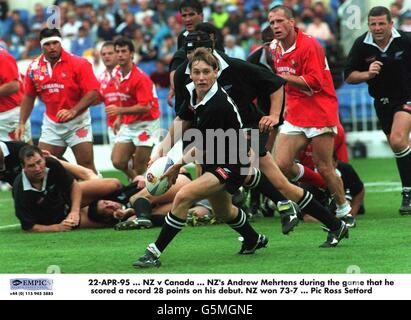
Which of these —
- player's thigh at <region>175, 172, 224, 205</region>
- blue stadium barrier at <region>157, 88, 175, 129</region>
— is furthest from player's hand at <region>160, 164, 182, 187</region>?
blue stadium barrier at <region>157, 88, 175, 129</region>

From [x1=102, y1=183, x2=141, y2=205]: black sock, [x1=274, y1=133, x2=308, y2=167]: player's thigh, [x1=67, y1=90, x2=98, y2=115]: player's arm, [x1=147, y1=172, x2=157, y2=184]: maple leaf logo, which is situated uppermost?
[x1=147, y1=172, x2=157, y2=184]: maple leaf logo

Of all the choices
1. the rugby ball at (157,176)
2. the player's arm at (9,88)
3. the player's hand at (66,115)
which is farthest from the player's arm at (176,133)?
the player's arm at (9,88)

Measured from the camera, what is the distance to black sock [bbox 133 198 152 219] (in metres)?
11.6

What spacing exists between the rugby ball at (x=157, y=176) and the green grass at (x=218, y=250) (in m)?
0.61

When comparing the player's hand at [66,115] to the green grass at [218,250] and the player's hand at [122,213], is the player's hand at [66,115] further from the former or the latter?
the player's hand at [122,213]

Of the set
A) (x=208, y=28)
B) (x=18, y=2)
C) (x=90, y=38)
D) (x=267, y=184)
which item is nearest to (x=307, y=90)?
(x=208, y=28)

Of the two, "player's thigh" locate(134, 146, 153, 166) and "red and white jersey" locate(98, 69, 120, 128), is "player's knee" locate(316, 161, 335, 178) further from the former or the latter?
"red and white jersey" locate(98, 69, 120, 128)

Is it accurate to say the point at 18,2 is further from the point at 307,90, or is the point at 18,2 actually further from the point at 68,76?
the point at 307,90

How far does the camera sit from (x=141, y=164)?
48.4ft

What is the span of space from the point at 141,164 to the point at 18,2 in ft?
45.0

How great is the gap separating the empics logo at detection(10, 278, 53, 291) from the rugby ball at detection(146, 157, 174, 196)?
4.76 feet

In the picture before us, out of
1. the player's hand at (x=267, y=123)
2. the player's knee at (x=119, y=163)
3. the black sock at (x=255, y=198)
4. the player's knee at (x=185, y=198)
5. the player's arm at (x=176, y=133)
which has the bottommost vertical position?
the player's knee at (x=119, y=163)

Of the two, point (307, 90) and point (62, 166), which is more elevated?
point (307, 90)

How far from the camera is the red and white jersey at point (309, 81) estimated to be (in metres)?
11.0
